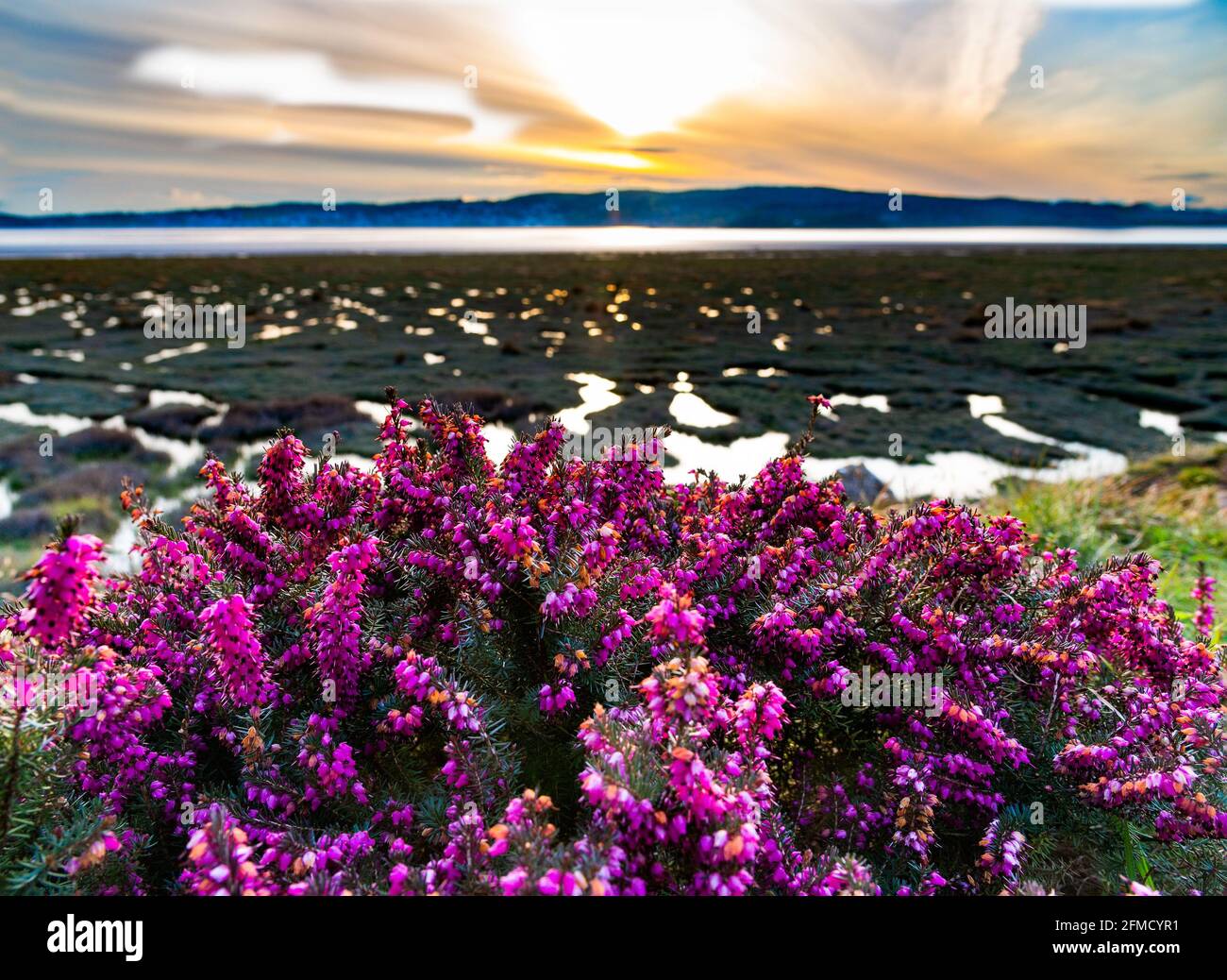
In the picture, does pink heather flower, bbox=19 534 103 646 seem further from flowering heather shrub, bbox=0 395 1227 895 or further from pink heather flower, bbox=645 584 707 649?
pink heather flower, bbox=645 584 707 649

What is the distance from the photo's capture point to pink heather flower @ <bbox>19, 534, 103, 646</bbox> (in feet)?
7.67

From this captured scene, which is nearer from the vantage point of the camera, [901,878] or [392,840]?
[392,840]

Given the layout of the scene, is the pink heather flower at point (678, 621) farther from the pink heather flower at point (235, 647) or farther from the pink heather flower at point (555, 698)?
the pink heather flower at point (235, 647)

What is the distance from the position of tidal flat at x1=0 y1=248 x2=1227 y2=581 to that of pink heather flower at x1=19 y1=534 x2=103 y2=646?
7.22 metres

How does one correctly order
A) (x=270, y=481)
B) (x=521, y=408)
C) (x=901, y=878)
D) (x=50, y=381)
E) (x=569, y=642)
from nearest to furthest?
A: 1. (x=901, y=878)
2. (x=569, y=642)
3. (x=270, y=481)
4. (x=521, y=408)
5. (x=50, y=381)

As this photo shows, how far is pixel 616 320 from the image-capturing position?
2168 inches

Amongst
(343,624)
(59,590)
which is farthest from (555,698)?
(59,590)

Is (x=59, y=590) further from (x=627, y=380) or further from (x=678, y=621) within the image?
(x=627, y=380)

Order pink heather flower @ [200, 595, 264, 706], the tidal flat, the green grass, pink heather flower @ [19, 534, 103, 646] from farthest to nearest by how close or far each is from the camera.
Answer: the tidal flat
the green grass
pink heather flower @ [200, 595, 264, 706]
pink heather flower @ [19, 534, 103, 646]

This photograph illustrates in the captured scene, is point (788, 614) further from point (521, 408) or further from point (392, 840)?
point (521, 408)

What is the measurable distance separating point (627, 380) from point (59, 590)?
108 ft

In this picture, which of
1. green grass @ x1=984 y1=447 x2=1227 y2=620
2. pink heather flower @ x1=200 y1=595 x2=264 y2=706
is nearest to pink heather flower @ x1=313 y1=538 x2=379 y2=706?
pink heather flower @ x1=200 y1=595 x2=264 y2=706

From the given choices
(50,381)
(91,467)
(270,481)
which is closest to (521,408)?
(91,467)
